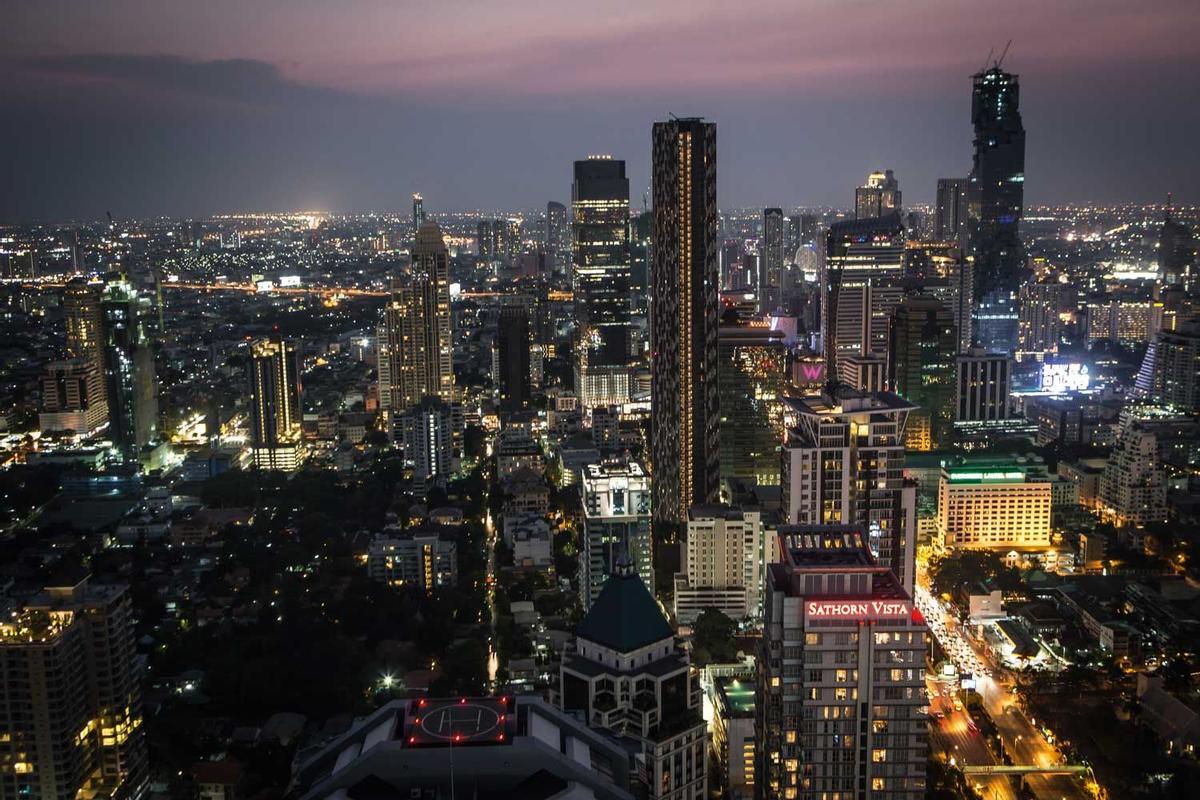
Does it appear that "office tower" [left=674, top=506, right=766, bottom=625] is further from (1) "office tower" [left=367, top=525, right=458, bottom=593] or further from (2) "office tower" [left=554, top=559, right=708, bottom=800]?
(2) "office tower" [left=554, top=559, right=708, bottom=800]

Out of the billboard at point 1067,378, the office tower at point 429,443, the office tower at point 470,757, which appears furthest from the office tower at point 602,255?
the office tower at point 470,757

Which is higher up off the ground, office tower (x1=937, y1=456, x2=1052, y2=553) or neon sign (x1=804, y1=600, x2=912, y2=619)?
neon sign (x1=804, y1=600, x2=912, y2=619)

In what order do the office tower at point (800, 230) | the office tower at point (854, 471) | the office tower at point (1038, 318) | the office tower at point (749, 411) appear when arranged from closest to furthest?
the office tower at point (854, 471) → the office tower at point (749, 411) → the office tower at point (1038, 318) → the office tower at point (800, 230)

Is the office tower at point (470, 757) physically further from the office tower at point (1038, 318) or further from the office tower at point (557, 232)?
the office tower at point (557, 232)

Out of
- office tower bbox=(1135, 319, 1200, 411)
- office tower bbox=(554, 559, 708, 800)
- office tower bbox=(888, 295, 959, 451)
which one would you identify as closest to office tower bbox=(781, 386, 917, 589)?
office tower bbox=(554, 559, 708, 800)

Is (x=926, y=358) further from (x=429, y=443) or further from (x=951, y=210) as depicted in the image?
(x=951, y=210)

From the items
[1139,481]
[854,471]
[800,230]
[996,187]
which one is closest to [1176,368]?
[1139,481]
